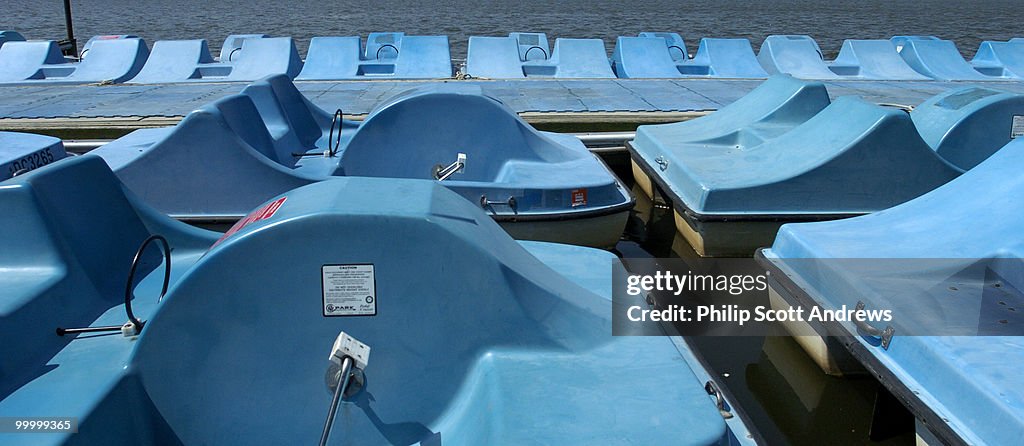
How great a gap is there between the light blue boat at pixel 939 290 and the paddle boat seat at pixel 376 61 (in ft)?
28.1

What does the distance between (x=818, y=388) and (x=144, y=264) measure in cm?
323

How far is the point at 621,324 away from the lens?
2932 millimetres

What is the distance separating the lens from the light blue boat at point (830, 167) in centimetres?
562

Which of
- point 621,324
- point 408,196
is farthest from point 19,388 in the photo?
point 621,324

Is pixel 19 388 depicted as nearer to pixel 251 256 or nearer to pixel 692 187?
pixel 251 256

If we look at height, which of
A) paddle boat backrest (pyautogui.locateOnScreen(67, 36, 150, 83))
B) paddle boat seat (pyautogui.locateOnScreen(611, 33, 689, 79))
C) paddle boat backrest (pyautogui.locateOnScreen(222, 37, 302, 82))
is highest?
paddle boat backrest (pyautogui.locateOnScreen(67, 36, 150, 83))

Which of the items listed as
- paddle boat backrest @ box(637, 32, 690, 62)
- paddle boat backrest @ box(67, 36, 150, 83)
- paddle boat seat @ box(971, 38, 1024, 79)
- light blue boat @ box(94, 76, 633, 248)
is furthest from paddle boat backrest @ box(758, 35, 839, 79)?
paddle boat backrest @ box(67, 36, 150, 83)

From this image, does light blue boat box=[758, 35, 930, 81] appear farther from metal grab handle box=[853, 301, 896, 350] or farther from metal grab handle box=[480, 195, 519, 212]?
metal grab handle box=[853, 301, 896, 350]

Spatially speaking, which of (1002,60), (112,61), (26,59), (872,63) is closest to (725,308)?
(872,63)

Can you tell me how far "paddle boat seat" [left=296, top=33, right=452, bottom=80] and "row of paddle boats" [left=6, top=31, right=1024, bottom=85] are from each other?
16mm

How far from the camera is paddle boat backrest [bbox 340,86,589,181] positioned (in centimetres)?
565

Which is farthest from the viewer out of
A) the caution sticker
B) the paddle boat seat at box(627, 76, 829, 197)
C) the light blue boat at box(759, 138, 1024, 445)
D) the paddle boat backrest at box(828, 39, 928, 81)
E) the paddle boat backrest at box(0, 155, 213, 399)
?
the paddle boat backrest at box(828, 39, 928, 81)

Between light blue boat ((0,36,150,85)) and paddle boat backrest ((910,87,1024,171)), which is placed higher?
paddle boat backrest ((910,87,1024,171))

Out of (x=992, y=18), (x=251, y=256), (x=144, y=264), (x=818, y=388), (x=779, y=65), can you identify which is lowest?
(x=992, y=18)
